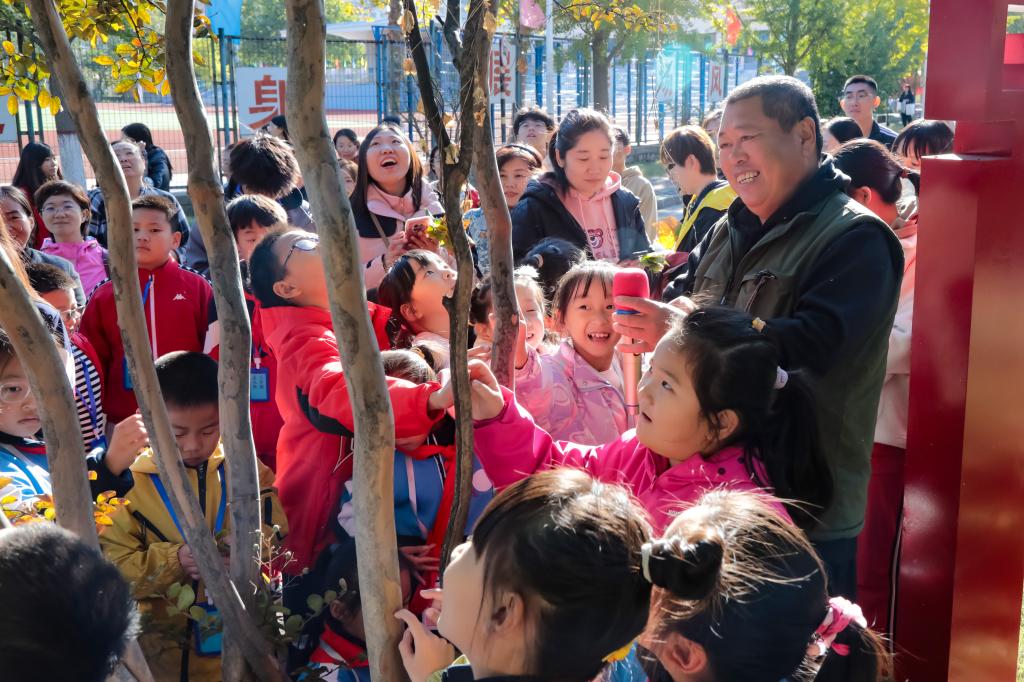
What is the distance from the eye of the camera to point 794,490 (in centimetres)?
214

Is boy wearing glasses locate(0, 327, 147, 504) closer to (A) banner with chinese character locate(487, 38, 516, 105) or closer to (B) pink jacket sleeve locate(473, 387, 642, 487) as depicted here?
(B) pink jacket sleeve locate(473, 387, 642, 487)

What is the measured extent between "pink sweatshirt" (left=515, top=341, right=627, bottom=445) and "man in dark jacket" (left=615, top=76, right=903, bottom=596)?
64 centimetres

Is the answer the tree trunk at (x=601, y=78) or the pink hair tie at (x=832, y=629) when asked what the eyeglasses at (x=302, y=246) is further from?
the tree trunk at (x=601, y=78)

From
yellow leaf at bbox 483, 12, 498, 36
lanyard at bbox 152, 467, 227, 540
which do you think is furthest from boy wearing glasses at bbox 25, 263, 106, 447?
yellow leaf at bbox 483, 12, 498, 36

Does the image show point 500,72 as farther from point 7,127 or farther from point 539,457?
point 7,127

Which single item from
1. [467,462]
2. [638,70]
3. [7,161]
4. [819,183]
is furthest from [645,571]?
[638,70]

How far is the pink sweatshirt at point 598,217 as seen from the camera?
450 cm

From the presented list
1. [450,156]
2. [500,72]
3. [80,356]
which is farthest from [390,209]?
[450,156]

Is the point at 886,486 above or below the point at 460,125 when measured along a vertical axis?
below

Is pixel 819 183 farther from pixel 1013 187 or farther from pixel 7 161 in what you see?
pixel 7 161

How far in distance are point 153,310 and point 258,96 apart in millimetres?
8727

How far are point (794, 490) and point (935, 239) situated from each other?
31.9 inches

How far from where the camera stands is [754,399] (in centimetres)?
208

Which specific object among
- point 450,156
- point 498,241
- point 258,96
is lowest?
point 498,241
